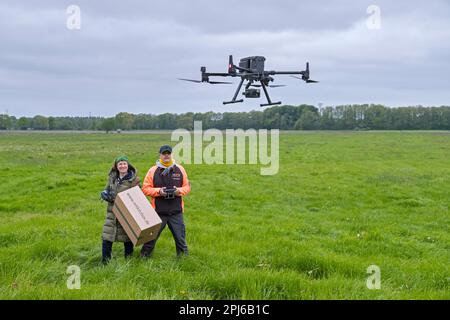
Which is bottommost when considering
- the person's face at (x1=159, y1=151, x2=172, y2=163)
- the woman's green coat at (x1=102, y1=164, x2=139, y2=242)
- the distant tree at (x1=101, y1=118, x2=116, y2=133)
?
the woman's green coat at (x1=102, y1=164, x2=139, y2=242)

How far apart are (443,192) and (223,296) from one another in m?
13.4

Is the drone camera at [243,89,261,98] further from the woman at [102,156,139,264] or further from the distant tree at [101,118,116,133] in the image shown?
the distant tree at [101,118,116,133]

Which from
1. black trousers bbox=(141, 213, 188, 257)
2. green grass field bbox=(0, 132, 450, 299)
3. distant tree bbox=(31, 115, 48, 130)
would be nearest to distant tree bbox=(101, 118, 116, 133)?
distant tree bbox=(31, 115, 48, 130)

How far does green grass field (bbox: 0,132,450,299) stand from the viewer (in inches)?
233

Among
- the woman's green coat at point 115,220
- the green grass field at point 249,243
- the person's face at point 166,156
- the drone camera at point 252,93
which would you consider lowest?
the green grass field at point 249,243

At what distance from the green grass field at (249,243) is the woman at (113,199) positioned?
452 millimetres

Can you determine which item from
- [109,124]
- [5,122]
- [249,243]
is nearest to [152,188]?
[249,243]

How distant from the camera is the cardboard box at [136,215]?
6887 millimetres

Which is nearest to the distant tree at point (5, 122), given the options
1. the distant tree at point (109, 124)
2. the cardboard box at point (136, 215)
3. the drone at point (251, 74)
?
the distant tree at point (109, 124)

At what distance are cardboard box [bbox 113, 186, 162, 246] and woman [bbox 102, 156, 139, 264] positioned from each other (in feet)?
0.65

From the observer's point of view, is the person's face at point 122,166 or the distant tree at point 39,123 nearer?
the person's face at point 122,166

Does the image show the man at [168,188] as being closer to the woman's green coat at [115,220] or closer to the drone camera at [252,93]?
the woman's green coat at [115,220]

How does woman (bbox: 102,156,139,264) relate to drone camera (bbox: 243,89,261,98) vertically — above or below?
below
